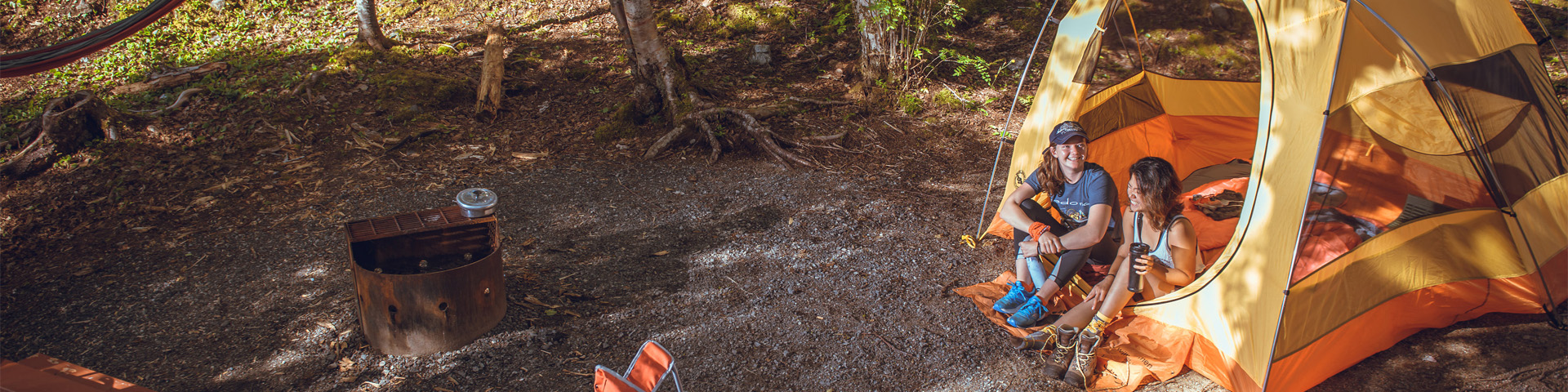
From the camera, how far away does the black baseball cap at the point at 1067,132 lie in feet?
11.7

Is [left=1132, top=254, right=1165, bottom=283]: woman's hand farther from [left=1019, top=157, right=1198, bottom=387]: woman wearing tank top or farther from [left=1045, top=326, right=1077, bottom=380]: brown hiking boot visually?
[left=1045, top=326, right=1077, bottom=380]: brown hiking boot

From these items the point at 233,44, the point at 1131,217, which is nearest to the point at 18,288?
the point at 233,44

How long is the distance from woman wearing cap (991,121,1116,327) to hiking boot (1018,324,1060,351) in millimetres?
150

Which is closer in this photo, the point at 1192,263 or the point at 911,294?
the point at 1192,263

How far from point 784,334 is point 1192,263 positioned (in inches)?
77.1

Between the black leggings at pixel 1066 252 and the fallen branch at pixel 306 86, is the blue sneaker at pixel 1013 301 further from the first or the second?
the fallen branch at pixel 306 86

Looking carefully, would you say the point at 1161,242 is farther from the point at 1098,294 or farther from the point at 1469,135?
the point at 1469,135

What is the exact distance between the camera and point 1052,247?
3627mm

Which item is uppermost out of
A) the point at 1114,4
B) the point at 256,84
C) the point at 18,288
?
the point at 1114,4

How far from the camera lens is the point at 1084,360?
3254mm

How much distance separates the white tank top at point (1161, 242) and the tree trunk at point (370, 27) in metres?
7.82

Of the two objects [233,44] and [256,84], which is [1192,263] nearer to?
[256,84]

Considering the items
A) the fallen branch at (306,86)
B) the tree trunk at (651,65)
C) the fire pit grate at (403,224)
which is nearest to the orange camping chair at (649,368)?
the fire pit grate at (403,224)

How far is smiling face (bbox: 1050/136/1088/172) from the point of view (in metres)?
3.60
